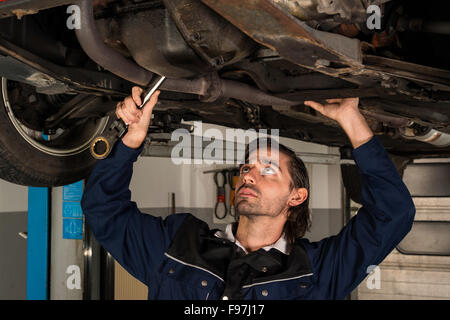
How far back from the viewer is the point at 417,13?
5.33ft

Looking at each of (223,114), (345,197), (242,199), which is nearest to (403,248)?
(345,197)

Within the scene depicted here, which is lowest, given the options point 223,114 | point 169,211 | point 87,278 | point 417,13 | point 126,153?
point 87,278

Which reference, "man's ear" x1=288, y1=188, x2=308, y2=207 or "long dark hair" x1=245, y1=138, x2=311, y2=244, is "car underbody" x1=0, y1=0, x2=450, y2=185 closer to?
"long dark hair" x1=245, y1=138, x2=311, y2=244

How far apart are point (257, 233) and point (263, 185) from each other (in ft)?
0.53

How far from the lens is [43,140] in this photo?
199 cm

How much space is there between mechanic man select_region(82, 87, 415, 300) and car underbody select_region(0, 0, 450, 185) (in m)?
0.15

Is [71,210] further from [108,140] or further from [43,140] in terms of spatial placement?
[108,140]

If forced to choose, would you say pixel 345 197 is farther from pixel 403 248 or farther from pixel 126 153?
pixel 126 153

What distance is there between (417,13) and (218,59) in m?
0.66

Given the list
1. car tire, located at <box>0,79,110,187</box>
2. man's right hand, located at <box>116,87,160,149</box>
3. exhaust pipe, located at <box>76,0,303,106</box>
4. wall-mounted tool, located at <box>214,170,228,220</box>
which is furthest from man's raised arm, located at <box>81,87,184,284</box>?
wall-mounted tool, located at <box>214,170,228,220</box>

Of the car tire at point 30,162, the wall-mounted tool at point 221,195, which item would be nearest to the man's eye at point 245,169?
the car tire at point 30,162

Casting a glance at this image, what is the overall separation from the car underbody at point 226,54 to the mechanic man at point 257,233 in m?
0.15

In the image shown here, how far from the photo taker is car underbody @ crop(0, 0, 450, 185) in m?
1.20

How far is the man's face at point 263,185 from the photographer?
171cm
